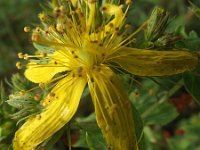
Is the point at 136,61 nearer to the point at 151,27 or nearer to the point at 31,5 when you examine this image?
the point at 151,27

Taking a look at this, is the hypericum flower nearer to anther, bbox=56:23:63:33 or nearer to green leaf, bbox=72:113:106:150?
anther, bbox=56:23:63:33

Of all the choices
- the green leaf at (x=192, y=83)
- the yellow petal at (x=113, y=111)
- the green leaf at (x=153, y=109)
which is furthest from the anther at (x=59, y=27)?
the green leaf at (x=153, y=109)

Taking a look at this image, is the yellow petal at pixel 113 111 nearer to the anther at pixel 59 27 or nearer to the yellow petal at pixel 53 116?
the yellow petal at pixel 53 116

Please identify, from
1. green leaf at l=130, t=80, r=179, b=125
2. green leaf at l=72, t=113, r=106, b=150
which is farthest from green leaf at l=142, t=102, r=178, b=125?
green leaf at l=72, t=113, r=106, b=150

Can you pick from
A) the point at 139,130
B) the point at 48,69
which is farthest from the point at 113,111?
the point at 48,69

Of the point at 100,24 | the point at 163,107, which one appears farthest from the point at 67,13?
the point at 163,107

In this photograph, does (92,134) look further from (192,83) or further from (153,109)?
(153,109)
